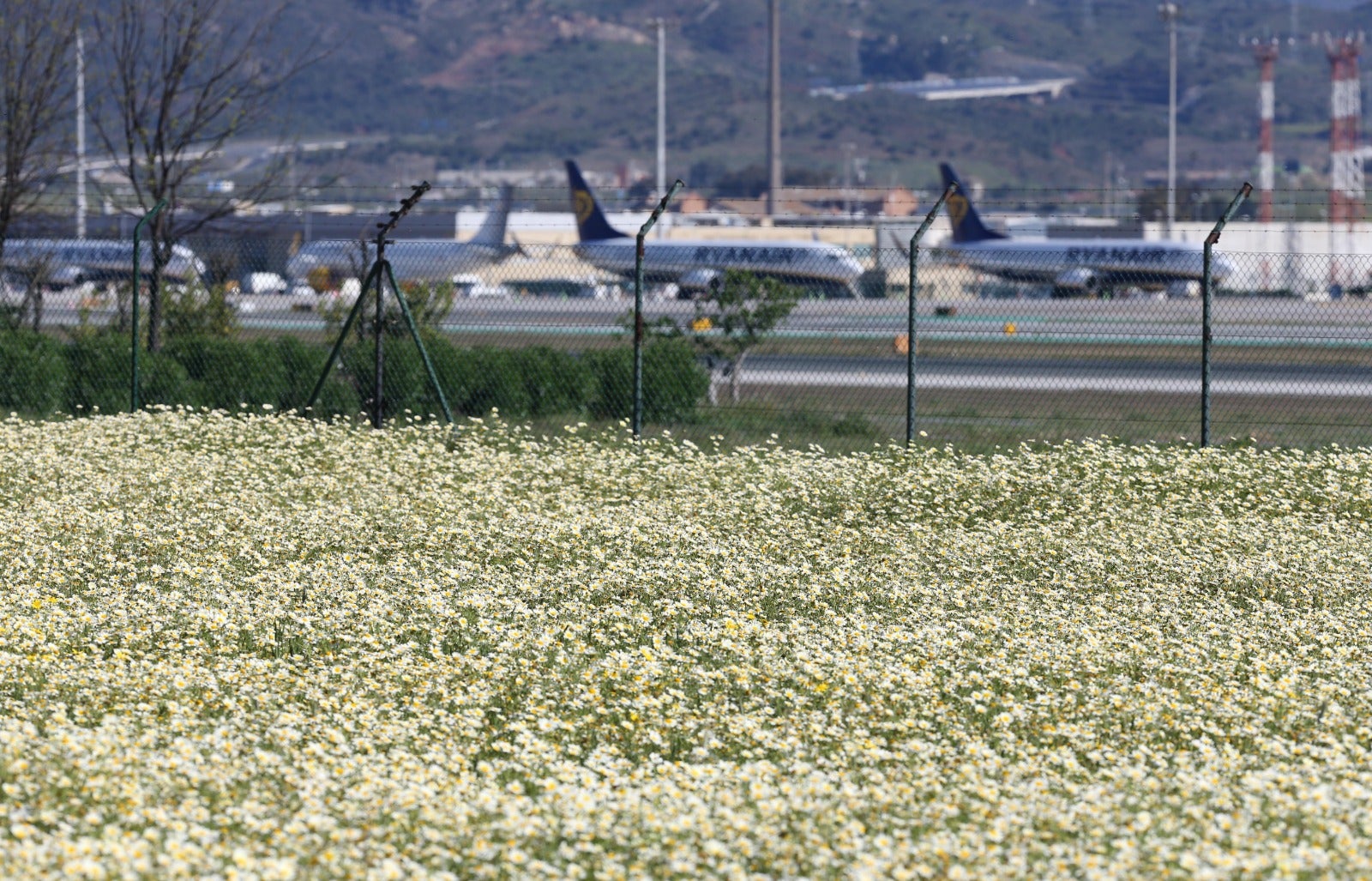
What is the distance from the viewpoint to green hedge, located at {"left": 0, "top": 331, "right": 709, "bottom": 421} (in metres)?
17.6

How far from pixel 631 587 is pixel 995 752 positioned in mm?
3286

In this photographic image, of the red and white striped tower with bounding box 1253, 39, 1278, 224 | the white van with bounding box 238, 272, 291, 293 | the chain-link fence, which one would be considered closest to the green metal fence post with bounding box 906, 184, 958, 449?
the chain-link fence

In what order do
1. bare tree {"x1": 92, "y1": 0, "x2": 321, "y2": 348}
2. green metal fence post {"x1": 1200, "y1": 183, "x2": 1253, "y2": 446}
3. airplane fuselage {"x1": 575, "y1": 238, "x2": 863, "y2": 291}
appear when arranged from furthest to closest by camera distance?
1. airplane fuselage {"x1": 575, "y1": 238, "x2": 863, "y2": 291}
2. bare tree {"x1": 92, "y1": 0, "x2": 321, "y2": 348}
3. green metal fence post {"x1": 1200, "y1": 183, "x2": 1253, "y2": 446}

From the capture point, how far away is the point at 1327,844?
16.7 ft

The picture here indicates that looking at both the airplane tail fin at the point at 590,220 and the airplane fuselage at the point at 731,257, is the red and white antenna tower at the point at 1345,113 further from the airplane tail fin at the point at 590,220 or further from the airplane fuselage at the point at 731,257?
the airplane tail fin at the point at 590,220

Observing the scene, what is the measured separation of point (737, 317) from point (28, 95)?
1031 centimetres

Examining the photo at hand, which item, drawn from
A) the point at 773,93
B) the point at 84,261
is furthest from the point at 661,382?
the point at 773,93

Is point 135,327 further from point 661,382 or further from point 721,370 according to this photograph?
point 721,370

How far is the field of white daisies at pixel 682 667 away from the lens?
5090 mm

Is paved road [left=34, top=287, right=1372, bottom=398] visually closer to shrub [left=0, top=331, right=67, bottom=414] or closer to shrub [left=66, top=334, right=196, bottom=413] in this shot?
shrub [left=66, top=334, right=196, bottom=413]

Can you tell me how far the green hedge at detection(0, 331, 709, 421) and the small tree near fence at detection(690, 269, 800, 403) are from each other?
2.51 feet

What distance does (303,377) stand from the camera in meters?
18.1

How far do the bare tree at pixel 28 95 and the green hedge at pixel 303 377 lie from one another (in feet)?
10.4

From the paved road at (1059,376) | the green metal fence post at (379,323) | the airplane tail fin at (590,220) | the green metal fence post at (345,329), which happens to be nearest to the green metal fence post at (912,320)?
the paved road at (1059,376)
